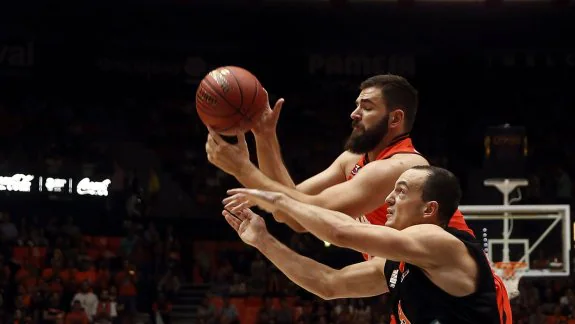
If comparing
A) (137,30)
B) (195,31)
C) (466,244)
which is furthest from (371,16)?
(466,244)

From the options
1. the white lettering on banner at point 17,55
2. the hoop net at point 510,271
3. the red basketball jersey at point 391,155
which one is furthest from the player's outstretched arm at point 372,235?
the white lettering on banner at point 17,55

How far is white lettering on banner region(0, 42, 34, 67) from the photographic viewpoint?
16859mm

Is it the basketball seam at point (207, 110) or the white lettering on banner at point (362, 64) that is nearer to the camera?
the basketball seam at point (207, 110)

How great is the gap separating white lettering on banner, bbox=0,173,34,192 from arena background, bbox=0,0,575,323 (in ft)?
0.08

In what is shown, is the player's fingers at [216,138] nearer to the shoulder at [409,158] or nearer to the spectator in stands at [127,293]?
the shoulder at [409,158]

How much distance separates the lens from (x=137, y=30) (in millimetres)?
17297

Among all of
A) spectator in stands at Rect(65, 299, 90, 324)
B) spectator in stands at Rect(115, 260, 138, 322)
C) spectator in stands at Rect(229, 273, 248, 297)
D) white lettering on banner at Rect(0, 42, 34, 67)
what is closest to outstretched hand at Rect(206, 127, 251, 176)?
spectator in stands at Rect(65, 299, 90, 324)

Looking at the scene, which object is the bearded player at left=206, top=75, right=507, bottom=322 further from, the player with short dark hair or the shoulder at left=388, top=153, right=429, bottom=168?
the player with short dark hair

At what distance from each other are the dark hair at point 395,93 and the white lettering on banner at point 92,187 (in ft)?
38.1

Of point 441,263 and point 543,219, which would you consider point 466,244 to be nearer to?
point 441,263

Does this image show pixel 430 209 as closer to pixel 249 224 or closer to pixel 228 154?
pixel 249 224

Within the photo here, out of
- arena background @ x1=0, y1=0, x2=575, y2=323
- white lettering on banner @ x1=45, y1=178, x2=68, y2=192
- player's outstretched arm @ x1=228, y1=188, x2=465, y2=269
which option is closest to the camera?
player's outstretched arm @ x1=228, y1=188, x2=465, y2=269

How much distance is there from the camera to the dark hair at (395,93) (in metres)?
4.64

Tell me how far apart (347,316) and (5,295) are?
15.9 feet
